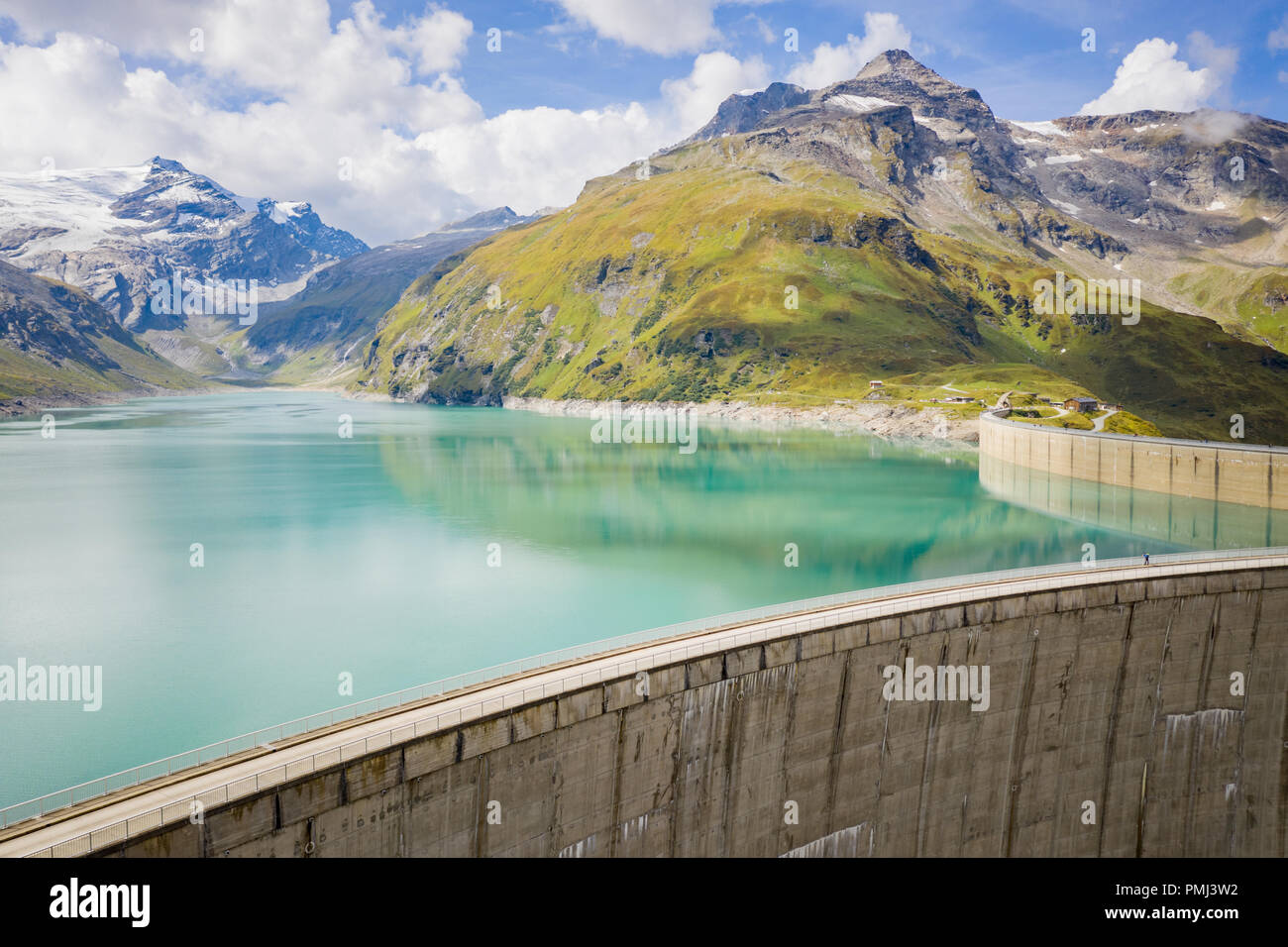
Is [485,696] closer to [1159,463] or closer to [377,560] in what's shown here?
[377,560]

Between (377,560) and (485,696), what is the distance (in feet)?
136

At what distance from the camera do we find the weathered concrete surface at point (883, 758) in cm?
2042

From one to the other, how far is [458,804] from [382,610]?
95.9 ft

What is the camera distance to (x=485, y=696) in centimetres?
2266

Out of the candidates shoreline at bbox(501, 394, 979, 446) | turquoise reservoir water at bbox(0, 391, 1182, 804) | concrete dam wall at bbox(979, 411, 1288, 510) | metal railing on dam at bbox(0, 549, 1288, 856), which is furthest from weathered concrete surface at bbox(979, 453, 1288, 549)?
shoreline at bbox(501, 394, 979, 446)

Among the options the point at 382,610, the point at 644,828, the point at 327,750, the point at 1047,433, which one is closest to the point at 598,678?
the point at 644,828

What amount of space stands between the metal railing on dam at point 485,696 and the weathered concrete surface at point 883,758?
39 centimetres

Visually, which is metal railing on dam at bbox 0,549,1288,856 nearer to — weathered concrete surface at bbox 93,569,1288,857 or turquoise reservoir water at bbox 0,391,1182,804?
weathered concrete surface at bbox 93,569,1288,857

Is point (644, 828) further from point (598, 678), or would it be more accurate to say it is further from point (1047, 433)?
point (1047, 433)

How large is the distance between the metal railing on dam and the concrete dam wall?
48339mm

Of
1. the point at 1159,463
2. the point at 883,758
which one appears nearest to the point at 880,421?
the point at 1159,463

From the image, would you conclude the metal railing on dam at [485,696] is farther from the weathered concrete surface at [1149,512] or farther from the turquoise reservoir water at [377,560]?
the weathered concrete surface at [1149,512]

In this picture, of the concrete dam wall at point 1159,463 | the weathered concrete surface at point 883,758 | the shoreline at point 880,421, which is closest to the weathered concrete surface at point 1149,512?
the concrete dam wall at point 1159,463

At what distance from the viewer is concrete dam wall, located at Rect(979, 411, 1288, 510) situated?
7756 centimetres
